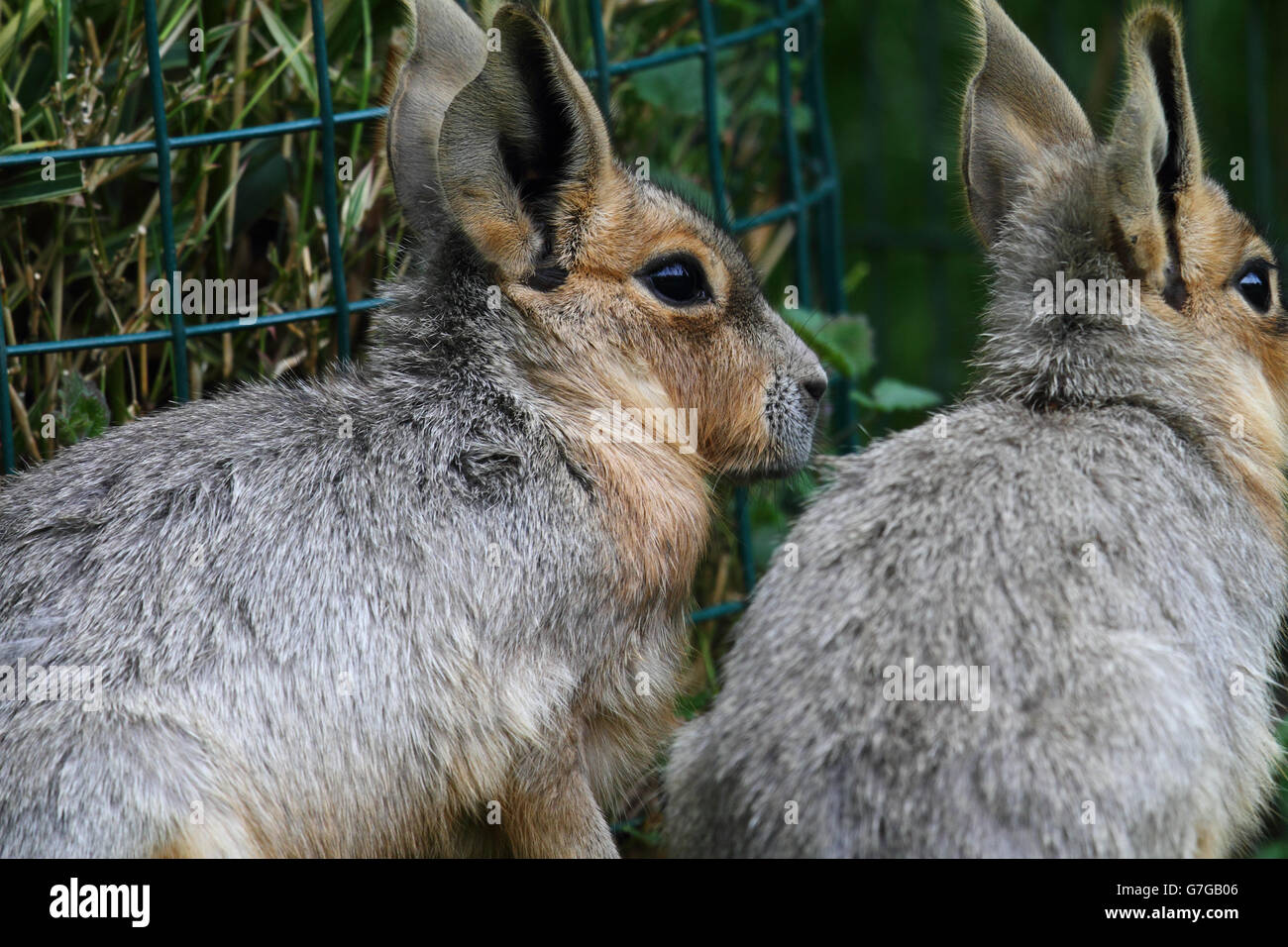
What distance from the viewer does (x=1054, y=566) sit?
354cm

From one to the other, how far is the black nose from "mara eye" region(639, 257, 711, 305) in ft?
1.31

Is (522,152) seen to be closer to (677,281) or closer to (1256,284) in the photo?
(677,281)

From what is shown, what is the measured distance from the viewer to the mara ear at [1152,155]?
13.1ft

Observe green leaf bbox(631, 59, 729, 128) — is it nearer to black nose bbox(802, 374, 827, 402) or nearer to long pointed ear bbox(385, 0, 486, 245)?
long pointed ear bbox(385, 0, 486, 245)

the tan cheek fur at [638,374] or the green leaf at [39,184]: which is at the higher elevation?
the green leaf at [39,184]

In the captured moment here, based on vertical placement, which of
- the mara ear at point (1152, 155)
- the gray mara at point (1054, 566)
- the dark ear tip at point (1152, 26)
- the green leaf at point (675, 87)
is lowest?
the gray mara at point (1054, 566)

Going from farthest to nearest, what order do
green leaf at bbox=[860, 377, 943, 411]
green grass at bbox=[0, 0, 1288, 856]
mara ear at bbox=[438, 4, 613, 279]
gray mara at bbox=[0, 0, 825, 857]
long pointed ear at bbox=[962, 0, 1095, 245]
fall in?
green leaf at bbox=[860, 377, 943, 411], green grass at bbox=[0, 0, 1288, 856], long pointed ear at bbox=[962, 0, 1095, 245], mara ear at bbox=[438, 4, 613, 279], gray mara at bbox=[0, 0, 825, 857]

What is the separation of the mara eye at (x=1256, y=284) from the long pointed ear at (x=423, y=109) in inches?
88.4

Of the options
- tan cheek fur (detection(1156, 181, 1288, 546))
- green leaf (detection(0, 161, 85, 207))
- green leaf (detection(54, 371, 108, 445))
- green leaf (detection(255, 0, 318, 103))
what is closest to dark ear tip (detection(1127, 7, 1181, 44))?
tan cheek fur (detection(1156, 181, 1288, 546))

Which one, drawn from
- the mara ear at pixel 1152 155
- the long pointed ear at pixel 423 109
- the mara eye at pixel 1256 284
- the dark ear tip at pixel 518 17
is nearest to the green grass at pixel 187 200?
the long pointed ear at pixel 423 109

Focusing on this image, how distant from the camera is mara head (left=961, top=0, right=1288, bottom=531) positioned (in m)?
4.12

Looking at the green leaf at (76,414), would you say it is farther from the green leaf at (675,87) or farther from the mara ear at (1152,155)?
the mara ear at (1152,155)

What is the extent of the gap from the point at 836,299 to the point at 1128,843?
3.44m

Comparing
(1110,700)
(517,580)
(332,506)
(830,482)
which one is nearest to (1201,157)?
(830,482)
